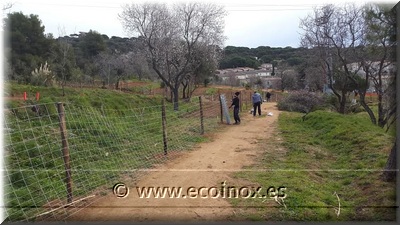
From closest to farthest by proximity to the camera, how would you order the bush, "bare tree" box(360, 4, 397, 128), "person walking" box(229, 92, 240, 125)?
1. "bare tree" box(360, 4, 397, 128)
2. "person walking" box(229, 92, 240, 125)
3. the bush

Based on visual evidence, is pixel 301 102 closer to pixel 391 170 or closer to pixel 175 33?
pixel 175 33

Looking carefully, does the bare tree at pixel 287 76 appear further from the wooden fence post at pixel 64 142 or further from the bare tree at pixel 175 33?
the wooden fence post at pixel 64 142

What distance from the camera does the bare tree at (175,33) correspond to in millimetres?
23766

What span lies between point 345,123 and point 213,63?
17.8 meters

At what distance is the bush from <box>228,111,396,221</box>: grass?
1179 centimetres

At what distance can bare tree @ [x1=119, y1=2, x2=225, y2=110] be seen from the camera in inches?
936

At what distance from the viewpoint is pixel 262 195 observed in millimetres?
4883

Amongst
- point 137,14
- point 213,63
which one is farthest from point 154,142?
point 213,63

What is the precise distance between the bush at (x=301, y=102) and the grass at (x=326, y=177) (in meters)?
11.8

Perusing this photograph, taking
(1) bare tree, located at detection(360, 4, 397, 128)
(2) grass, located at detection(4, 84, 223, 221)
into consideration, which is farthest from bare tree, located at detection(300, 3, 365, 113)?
(2) grass, located at detection(4, 84, 223, 221)

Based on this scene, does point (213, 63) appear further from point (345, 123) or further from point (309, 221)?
point (309, 221)

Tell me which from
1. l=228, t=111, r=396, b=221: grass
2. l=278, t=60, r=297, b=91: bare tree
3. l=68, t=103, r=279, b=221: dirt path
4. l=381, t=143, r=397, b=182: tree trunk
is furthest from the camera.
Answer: l=278, t=60, r=297, b=91: bare tree

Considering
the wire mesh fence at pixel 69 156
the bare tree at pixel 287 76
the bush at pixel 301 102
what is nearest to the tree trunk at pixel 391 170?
the wire mesh fence at pixel 69 156

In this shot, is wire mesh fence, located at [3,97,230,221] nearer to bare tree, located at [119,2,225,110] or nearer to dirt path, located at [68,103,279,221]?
dirt path, located at [68,103,279,221]
